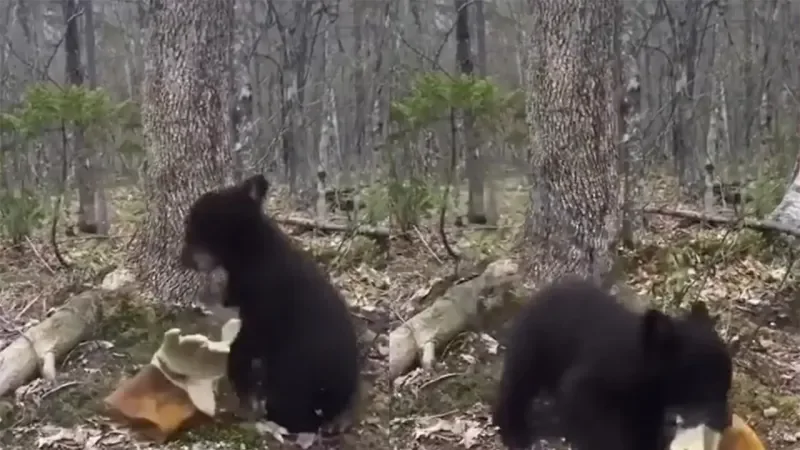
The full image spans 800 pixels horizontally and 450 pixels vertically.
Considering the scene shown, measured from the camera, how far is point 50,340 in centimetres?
210

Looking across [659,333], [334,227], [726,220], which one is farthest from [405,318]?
[726,220]

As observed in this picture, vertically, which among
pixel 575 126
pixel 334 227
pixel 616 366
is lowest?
pixel 616 366

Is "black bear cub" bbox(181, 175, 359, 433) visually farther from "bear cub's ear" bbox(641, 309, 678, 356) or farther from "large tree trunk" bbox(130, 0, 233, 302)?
"bear cub's ear" bbox(641, 309, 678, 356)

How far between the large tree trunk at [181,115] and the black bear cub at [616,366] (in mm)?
729

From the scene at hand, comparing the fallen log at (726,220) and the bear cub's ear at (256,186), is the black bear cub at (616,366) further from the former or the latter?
the bear cub's ear at (256,186)

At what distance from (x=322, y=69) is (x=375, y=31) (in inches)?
5.7

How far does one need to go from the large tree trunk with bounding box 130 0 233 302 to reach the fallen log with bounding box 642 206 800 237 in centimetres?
90

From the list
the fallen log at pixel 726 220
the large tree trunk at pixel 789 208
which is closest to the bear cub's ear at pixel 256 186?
the fallen log at pixel 726 220

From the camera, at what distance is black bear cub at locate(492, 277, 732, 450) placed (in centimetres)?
178

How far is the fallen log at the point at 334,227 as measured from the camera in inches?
81.2

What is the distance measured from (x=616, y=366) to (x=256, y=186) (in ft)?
2.65

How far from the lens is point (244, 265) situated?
6.71 feet

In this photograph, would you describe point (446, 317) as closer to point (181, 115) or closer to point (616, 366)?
point (616, 366)

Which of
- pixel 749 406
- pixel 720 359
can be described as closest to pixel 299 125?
pixel 720 359
